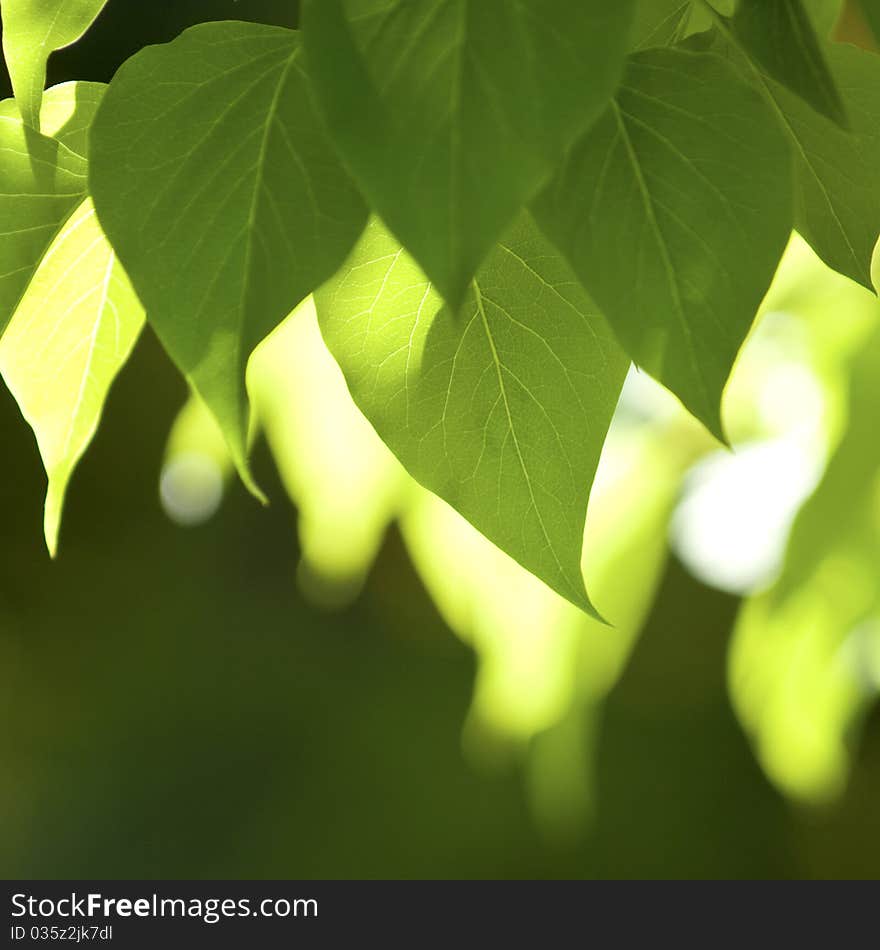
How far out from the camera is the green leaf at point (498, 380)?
5.1 inches

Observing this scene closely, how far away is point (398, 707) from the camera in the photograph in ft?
4.28

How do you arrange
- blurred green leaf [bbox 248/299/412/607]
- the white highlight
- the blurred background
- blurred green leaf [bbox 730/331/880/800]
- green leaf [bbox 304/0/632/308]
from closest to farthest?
1. green leaf [bbox 304/0/632/308]
2. blurred green leaf [bbox 730/331/880/800]
3. blurred green leaf [bbox 248/299/412/607]
4. the white highlight
5. the blurred background

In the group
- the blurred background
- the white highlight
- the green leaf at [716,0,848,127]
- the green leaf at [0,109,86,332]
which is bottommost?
the blurred background

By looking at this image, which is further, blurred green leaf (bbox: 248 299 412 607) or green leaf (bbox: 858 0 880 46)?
blurred green leaf (bbox: 248 299 412 607)

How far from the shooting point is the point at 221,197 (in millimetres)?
117

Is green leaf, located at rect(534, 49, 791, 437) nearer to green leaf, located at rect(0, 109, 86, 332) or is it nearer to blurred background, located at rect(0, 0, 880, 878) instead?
green leaf, located at rect(0, 109, 86, 332)

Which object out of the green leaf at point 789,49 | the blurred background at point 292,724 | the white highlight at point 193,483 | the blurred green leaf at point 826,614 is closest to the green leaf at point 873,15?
the green leaf at point 789,49

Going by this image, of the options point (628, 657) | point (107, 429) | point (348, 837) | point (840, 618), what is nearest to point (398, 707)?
point (348, 837)

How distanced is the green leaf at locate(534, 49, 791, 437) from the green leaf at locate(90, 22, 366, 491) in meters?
0.02

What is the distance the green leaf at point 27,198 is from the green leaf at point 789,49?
0.08m

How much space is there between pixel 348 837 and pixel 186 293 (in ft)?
A: 4.20

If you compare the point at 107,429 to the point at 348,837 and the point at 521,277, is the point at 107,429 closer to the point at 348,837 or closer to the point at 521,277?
the point at 348,837

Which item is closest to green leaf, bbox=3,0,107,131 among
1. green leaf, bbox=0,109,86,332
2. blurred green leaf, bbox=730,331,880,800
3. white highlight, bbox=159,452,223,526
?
green leaf, bbox=0,109,86,332

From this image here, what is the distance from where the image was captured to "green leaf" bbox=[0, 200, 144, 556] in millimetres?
148
